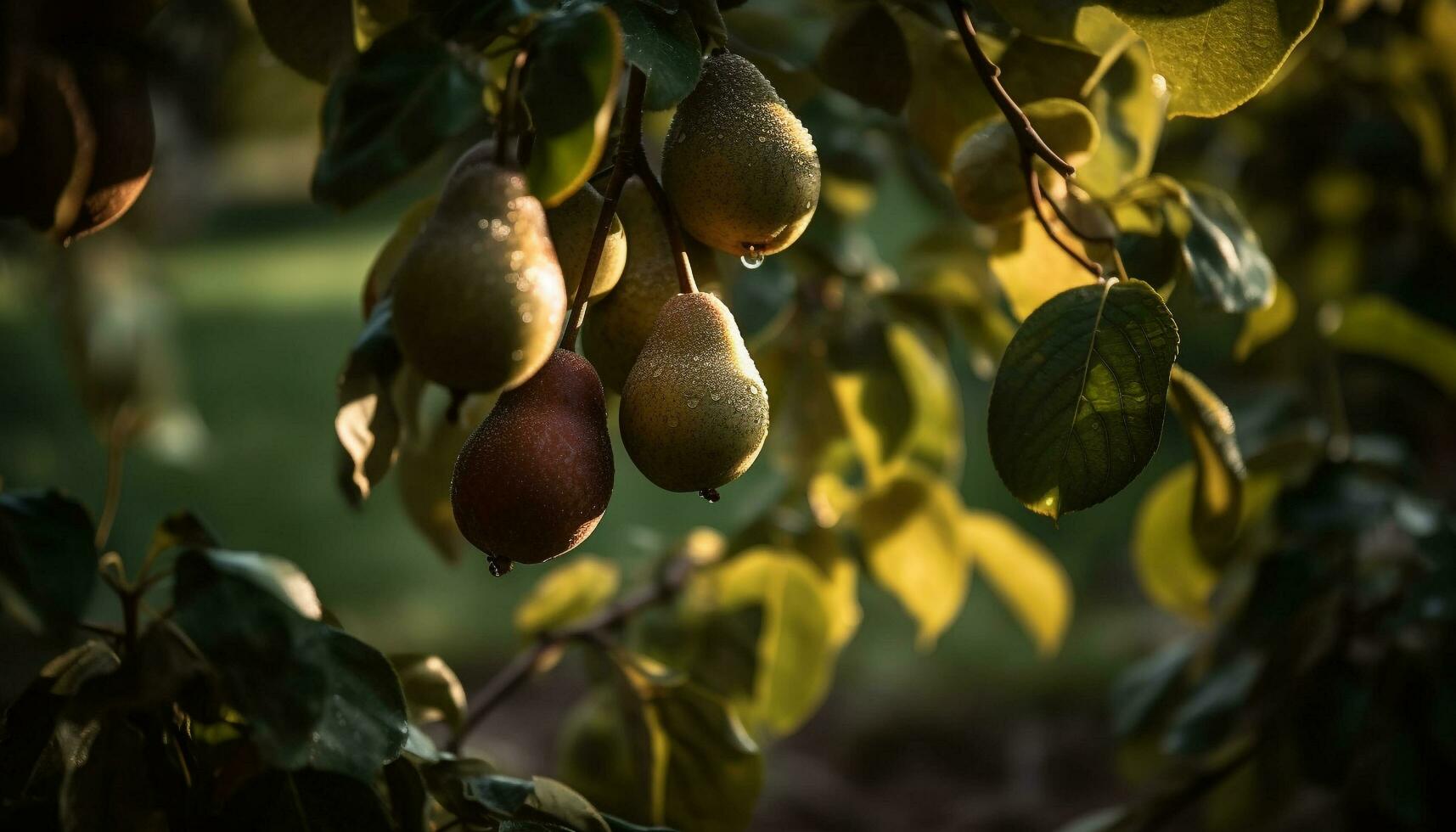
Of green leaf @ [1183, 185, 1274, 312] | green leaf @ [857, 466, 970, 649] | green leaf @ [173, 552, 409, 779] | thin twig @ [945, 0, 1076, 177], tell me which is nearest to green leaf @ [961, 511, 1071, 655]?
green leaf @ [857, 466, 970, 649]

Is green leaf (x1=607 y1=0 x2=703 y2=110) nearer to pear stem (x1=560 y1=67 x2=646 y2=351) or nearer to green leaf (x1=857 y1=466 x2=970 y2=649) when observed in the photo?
pear stem (x1=560 y1=67 x2=646 y2=351)

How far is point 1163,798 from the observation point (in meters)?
0.97

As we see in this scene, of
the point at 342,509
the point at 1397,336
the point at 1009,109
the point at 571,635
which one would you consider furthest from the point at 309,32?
the point at 342,509

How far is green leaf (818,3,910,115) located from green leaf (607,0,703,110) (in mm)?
165

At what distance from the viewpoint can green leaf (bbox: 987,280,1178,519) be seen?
519 millimetres

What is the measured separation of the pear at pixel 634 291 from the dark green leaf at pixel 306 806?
0.22 m

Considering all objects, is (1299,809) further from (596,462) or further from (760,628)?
(596,462)

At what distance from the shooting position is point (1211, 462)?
0.69 metres

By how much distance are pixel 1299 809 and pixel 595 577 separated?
1047mm

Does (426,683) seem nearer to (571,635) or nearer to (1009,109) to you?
(571,635)

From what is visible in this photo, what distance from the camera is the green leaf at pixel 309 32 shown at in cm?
60

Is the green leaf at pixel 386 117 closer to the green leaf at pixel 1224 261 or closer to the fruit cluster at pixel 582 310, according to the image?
the fruit cluster at pixel 582 310

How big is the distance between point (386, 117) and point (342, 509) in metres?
2.49

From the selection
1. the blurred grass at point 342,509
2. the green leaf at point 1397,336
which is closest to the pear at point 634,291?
the blurred grass at point 342,509
